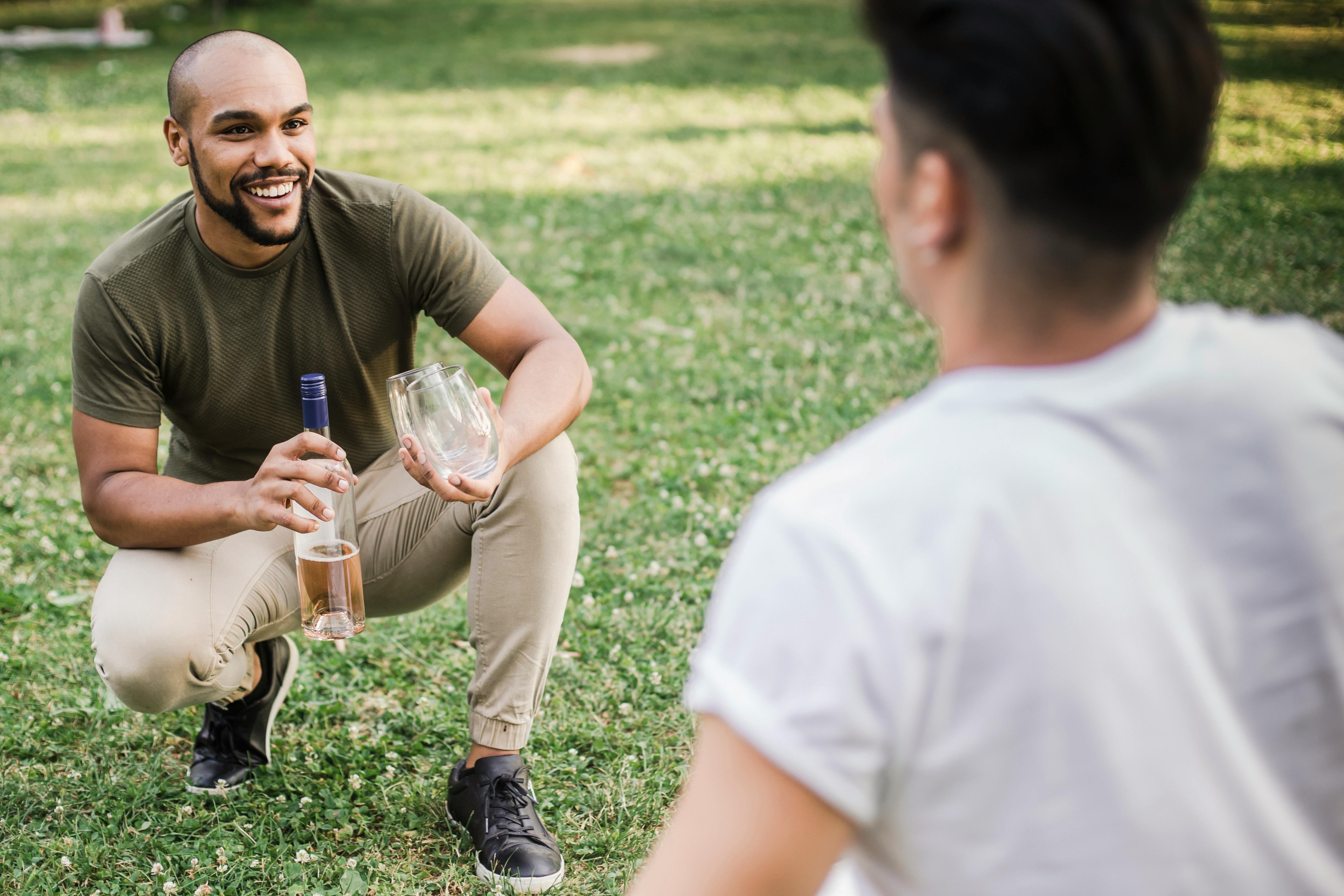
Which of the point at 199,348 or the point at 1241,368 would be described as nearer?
the point at 1241,368

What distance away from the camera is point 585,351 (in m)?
6.38

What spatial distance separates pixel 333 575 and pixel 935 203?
7.55ft

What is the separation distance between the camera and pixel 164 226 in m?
3.03

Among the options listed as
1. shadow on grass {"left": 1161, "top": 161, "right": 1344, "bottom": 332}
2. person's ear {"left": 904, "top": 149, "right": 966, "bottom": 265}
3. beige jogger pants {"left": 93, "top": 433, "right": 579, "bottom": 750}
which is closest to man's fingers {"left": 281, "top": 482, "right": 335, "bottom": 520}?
beige jogger pants {"left": 93, "top": 433, "right": 579, "bottom": 750}

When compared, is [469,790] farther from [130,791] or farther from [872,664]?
[872,664]

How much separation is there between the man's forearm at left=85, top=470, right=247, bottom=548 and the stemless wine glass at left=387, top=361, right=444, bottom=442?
0.46 metres

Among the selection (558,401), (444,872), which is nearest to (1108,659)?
(558,401)

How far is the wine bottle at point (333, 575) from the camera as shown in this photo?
9.67ft

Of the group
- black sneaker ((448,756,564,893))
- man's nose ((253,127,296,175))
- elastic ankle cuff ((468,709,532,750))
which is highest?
man's nose ((253,127,296,175))

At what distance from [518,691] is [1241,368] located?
2.20 metres

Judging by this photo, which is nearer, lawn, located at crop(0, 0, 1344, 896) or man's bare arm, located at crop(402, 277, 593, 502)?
man's bare arm, located at crop(402, 277, 593, 502)

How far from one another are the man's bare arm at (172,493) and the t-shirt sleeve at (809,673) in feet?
5.62

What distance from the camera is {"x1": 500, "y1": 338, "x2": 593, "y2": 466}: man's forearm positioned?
286 centimetres

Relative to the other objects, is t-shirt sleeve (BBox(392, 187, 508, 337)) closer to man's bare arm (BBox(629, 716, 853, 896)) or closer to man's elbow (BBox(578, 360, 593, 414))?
man's elbow (BBox(578, 360, 593, 414))
